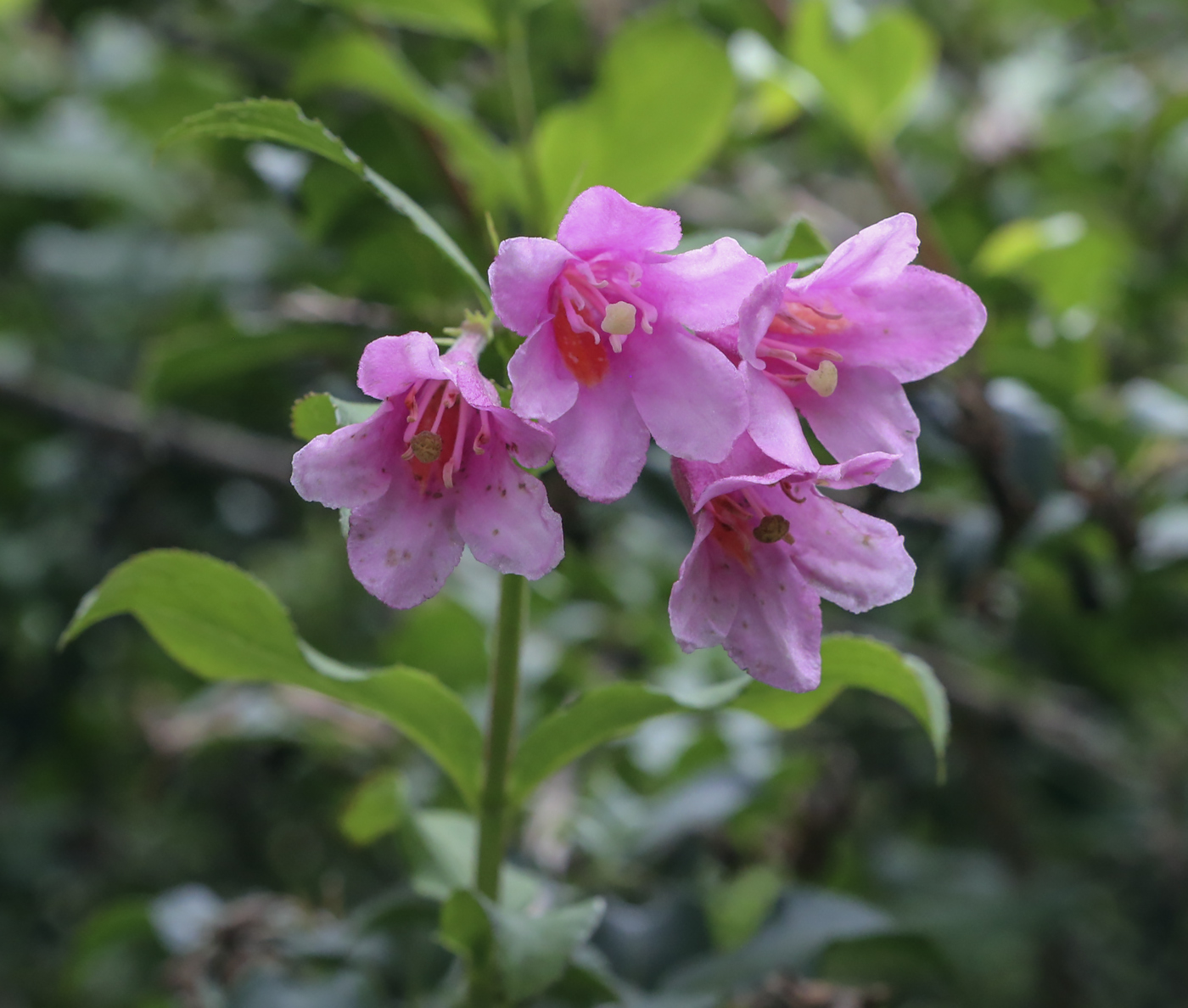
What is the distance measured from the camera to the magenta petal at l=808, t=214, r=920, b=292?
2.33 ft

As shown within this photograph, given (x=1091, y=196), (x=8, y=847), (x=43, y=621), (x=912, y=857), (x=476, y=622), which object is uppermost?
(x=1091, y=196)

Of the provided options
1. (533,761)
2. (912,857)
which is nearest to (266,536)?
(912,857)

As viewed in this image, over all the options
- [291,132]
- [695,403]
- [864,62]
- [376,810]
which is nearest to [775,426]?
[695,403]

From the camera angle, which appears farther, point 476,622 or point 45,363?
point 45,363

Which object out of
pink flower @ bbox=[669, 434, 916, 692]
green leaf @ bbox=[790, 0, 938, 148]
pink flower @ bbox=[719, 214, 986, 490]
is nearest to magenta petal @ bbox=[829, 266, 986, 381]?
pink flower @ bbox=[719, 214, 986, 490]

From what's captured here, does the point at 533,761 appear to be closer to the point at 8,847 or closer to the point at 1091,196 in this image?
the point at 1091,196

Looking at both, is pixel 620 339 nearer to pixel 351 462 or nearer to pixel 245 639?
pixel 351 462

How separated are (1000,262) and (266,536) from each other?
5.25ft

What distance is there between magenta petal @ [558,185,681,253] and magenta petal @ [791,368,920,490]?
0.51 ft

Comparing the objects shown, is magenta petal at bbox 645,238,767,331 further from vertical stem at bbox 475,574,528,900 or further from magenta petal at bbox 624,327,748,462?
vertical stem at bbox 475,574,528,900

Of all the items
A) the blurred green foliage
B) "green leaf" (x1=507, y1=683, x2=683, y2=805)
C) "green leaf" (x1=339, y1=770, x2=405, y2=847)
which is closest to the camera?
"green leaf" (x1=507, y1=683, x2=683, y2=805)

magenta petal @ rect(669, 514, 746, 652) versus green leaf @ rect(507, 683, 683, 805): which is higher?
magenta petal @ rect(669, 514, 746, 652)

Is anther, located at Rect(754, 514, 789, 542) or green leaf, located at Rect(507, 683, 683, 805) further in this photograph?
green leaf, located at Rect(507, 683, 683, 805)

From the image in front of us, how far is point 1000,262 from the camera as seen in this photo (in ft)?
5.38
